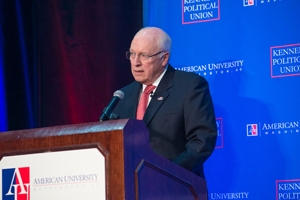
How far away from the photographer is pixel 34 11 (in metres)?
5.23

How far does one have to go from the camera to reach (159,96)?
136 inches

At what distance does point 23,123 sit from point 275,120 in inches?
89.1

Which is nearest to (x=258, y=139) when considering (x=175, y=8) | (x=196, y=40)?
(x=196, y=40)

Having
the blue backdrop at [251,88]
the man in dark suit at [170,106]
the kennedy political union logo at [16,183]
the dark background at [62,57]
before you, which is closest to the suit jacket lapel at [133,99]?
the man in dark suit at [170,106]

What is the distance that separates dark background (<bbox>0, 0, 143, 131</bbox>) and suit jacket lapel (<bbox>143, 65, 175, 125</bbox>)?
4.43ft

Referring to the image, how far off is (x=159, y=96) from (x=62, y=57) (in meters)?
1.94

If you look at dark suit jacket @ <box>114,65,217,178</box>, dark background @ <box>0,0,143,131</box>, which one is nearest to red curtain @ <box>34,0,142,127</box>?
dark background @ <box>0,0,143,131</box>

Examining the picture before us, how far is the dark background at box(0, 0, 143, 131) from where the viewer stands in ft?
16.2

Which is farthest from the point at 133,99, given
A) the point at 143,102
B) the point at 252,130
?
the point at 252,130

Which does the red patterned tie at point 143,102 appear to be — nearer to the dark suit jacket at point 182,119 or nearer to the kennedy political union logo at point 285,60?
the dark suit jacket at point 182,119

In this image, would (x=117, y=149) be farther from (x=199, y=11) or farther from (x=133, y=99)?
(x=199, y=11)

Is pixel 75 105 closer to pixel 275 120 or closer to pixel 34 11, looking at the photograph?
pixel 34 11

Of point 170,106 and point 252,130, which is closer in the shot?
point 170,106

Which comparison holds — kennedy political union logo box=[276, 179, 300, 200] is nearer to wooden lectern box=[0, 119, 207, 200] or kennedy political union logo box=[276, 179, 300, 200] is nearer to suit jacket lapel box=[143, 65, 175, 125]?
suit jacket lapel box=[143, 65, 175, 125]
